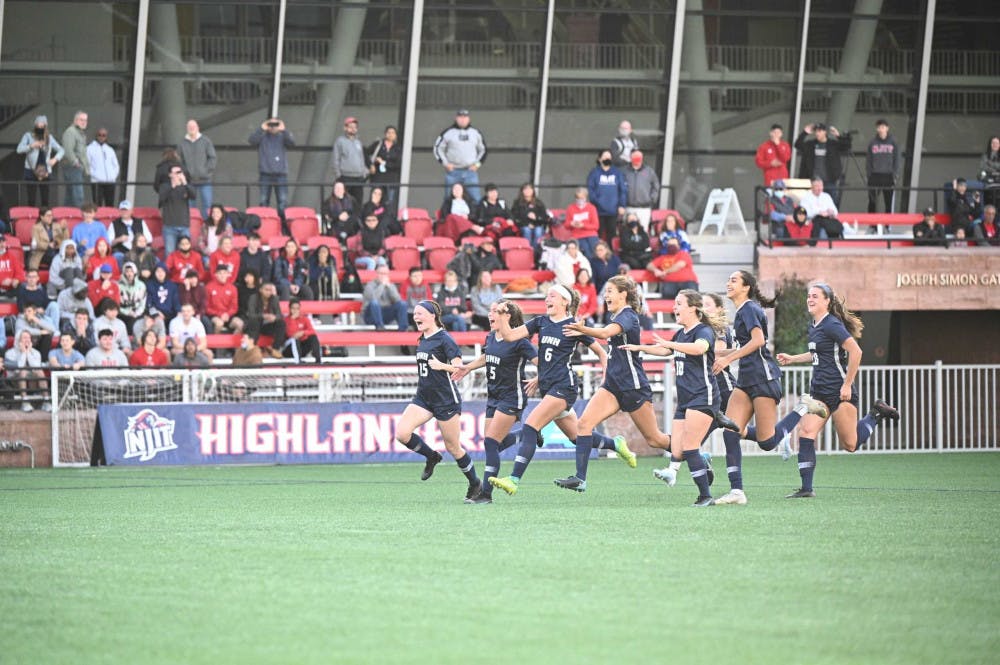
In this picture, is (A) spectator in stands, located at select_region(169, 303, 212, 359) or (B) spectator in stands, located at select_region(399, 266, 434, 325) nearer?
(A) spectator in stands, located at select_region(169, 303, 212, 359)

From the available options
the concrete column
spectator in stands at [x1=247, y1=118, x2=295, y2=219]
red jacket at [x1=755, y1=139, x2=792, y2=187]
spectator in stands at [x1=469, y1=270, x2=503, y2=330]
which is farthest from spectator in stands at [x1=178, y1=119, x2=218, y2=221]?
red jacket at [x1=755, y1=139, x2=792, y2=187]

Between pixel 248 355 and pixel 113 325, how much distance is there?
1981 millimetres

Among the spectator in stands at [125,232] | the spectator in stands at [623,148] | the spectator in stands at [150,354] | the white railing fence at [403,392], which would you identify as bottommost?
the white railing fence at [403,392]

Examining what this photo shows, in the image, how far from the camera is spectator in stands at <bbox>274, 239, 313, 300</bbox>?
77.2ft

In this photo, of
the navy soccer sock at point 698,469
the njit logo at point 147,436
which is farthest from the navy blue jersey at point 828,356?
the njit logo at point 147,436

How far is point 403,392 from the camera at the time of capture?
2136 cm

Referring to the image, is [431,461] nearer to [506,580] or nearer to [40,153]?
[506,580]

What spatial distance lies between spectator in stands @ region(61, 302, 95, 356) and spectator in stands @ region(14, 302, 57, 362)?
23 centimetres

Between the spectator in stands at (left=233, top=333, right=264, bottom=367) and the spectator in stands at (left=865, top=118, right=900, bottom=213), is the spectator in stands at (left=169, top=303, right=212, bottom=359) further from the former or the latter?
the spectator in stands at (left=865, top=118, right=900, bottom=213)

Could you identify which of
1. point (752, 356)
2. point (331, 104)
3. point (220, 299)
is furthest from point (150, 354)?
point (752, 356)

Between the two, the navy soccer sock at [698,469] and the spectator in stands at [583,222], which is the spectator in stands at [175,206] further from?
the navy soccer sock at [698,469]

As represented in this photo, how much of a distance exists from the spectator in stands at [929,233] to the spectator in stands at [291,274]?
34.3 feet

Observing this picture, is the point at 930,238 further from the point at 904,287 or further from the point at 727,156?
the point at 727,156

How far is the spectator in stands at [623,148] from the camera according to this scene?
26.9 meters
